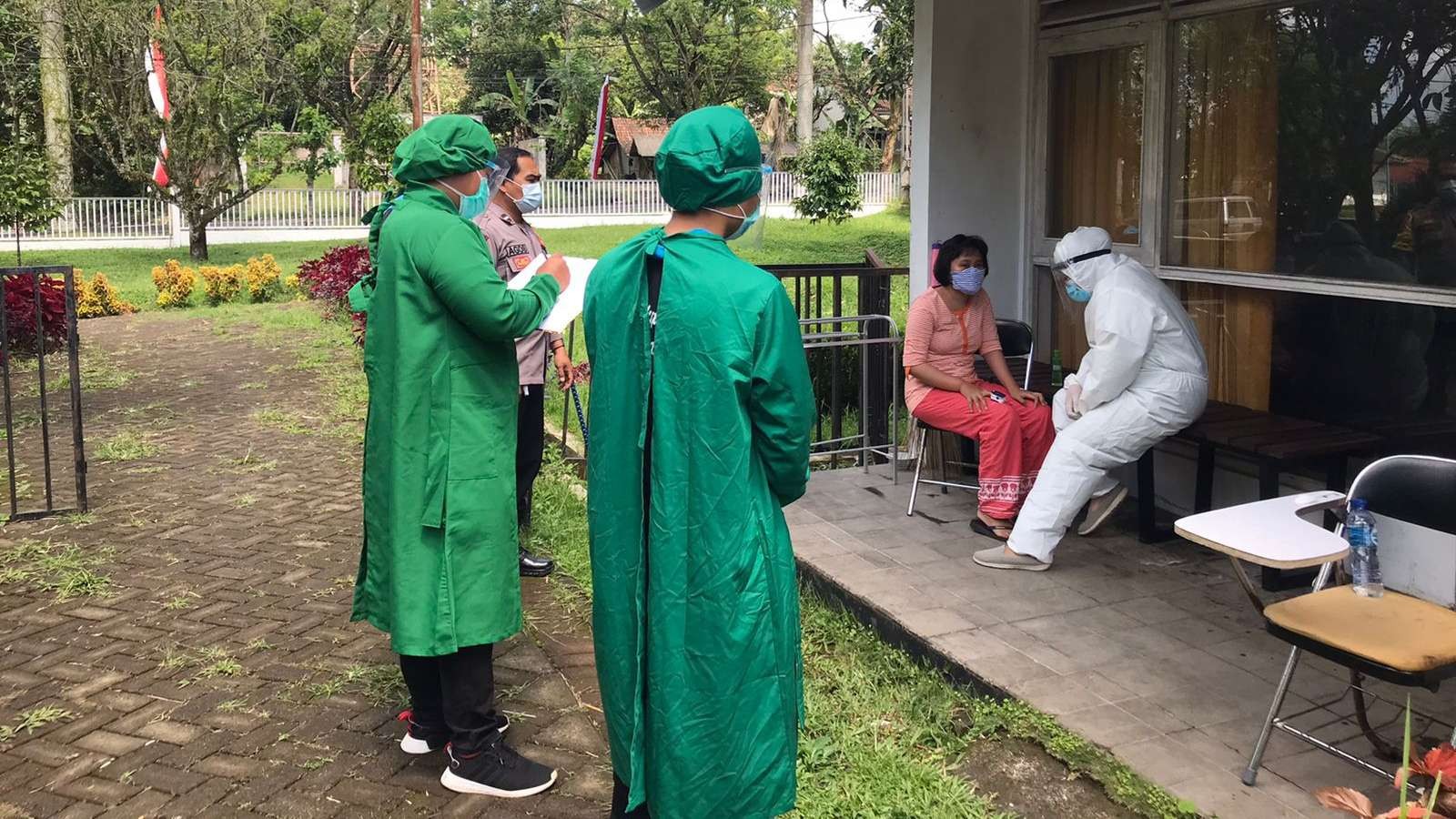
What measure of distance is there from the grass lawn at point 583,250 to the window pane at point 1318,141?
553 inches

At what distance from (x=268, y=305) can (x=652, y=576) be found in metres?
17.2

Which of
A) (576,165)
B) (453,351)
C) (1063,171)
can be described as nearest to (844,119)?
(576,165)

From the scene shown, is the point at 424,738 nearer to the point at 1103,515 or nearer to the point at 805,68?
the point at 1103,515

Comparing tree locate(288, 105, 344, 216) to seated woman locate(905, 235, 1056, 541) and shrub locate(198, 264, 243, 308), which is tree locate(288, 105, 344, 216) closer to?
shrub locate(198, 264, 243, 308)

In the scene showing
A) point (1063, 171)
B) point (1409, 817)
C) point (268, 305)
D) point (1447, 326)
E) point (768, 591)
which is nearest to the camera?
point (1409, 817)

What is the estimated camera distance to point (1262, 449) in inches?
189

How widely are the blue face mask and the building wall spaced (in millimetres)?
955

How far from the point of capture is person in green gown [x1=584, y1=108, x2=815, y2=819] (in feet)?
8.47

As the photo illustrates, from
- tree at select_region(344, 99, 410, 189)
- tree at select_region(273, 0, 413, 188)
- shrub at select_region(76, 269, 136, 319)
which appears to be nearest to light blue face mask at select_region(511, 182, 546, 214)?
shrub at select_region(76, 269, 136, 319)

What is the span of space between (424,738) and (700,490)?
1.69 metres

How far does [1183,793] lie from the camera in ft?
10.9

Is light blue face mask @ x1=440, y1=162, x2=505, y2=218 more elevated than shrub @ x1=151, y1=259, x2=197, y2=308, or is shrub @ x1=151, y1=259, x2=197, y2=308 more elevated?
light blue face mask @ x1=440, y1=162, x2=505, y2=218

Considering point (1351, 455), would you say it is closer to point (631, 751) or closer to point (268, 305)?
point (631, 751)

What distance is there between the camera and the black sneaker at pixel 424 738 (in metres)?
3.77
